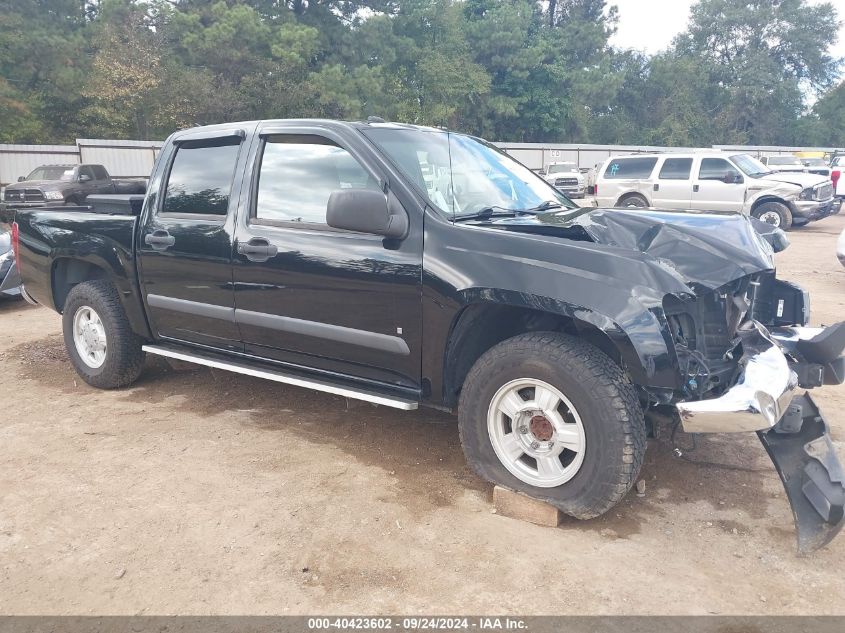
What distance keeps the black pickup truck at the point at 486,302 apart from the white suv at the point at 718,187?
11973 millimetres

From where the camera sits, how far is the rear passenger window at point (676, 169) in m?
15.4

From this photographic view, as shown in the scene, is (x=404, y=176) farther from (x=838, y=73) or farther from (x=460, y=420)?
(x=838, y=73)

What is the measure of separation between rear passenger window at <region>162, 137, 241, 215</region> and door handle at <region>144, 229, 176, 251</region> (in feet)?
0.55

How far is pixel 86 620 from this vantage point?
2.58m

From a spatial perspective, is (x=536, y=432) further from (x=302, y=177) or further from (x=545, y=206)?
(x=302, y=177)

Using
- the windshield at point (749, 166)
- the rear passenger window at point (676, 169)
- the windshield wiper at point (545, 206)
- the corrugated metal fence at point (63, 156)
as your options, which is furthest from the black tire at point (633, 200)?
the corrugated metal fence at point (63, 156)

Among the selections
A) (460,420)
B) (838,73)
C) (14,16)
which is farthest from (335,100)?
(838,73)

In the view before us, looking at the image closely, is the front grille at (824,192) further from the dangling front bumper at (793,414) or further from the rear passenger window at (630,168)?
the dangling front bumper at (793,414)

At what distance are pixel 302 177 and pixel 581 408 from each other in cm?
208

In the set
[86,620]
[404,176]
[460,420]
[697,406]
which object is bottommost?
[86,620]

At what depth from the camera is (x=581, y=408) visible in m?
3.03

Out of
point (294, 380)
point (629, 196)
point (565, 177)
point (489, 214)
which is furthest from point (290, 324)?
point (565, 177)

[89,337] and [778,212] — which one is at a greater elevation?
[778,212]

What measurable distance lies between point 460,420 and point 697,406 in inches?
43.6
